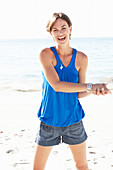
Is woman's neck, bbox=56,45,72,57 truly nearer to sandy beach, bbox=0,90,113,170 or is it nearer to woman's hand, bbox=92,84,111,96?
woman's hand, bbox=92,84,111,96

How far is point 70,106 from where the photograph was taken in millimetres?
2555

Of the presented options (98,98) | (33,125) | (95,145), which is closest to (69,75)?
(95,145)

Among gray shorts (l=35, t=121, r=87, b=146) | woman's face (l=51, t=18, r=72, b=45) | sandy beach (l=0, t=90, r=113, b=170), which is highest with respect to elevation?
woman's face (l=51, t=18, r=72, b=45)

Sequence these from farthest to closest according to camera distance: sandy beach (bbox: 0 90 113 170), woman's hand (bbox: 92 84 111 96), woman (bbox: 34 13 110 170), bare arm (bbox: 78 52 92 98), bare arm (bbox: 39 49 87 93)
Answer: sandy beach (bbox: 0 90 113 170) → bare arm (bbox: 78 52 92 98) → woman (bbox: 34 13 110 170) → bare arm (bbox: 39 49 87 93) → woman's hand (bbox: 92 84 111 96)

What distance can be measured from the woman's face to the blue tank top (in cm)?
11

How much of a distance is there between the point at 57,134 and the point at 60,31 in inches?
35.8

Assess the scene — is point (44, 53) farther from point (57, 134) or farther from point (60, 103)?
point (57, 134)

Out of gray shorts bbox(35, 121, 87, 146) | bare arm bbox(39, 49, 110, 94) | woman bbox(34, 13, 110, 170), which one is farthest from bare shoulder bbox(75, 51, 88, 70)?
gray shorts bbox(35, 121, 87, 146)

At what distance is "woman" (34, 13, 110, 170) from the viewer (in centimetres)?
248

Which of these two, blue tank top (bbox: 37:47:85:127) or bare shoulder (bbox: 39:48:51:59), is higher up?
bare shoulder (bbox: 39:48:51:59)

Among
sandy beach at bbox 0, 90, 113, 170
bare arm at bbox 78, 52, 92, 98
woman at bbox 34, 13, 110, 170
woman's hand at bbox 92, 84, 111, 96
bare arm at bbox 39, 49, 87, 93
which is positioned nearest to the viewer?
woman's hand at bbox 92, 84, 111, 96

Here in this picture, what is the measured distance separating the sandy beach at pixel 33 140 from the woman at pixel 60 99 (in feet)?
4.90

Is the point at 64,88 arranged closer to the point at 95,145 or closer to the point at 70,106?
the point at 70,106

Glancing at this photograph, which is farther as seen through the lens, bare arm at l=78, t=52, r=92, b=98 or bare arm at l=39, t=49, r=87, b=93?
bare arm at l=78, t=52, r=92, b=98
